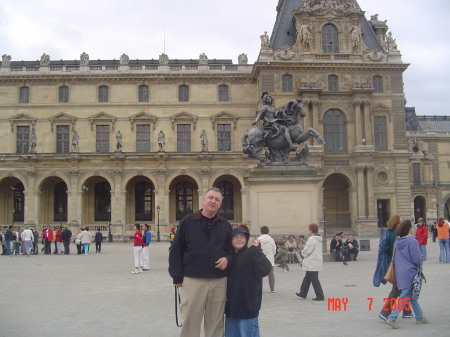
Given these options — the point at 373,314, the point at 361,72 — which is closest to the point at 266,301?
the point at 373,314

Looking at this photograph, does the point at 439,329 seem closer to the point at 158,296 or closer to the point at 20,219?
the point at 158,296

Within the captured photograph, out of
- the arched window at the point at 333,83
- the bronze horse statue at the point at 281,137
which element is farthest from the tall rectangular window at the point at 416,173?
the bronze horse statue at the point at 281,137

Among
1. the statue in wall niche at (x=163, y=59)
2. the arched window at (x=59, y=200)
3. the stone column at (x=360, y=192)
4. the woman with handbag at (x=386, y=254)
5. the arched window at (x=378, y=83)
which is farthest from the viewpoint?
the statue in wall niche at (x=163, y=59)

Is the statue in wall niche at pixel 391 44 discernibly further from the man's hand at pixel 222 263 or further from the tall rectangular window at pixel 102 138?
the man's hand at pixel 222 263

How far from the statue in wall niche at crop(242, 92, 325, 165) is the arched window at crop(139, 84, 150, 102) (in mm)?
34370

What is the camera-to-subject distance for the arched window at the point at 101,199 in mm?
51250

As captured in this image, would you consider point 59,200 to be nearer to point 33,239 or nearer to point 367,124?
point 33,239

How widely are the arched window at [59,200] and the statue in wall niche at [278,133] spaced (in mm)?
36717

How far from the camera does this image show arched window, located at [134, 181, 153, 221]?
169ft

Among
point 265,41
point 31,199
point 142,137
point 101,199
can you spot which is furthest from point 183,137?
point 31,199

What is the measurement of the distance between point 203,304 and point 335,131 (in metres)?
43.6

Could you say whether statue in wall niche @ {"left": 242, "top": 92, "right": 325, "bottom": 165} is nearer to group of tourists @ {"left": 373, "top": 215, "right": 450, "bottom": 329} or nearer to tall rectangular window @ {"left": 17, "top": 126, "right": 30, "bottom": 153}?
group of tourists @ {"left": 373, "top": 215, "right": 450, "bottom": 329}

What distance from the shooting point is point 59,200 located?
169 feet

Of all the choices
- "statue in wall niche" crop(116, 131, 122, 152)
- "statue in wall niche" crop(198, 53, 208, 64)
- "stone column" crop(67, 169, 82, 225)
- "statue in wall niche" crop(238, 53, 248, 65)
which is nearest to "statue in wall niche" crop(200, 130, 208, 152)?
"statue in wall niche" crop(116, 131, 122, 152)
